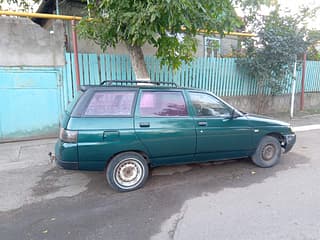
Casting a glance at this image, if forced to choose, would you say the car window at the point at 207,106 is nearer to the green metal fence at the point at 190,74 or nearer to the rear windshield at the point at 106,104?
the rear windshield at the point at 106,104

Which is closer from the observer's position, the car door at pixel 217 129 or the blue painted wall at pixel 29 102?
the car door at pixel 217 129

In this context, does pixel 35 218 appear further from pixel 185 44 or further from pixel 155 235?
pixel 185 44

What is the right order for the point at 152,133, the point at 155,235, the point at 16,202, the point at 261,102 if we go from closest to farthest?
the point at 155,235
the point at 16,202
the point at 152,133
the point at 261,102

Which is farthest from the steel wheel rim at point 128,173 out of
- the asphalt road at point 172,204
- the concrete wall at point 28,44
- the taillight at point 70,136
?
the concrete wall at point 28,44

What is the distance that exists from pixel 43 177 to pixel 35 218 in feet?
4.47

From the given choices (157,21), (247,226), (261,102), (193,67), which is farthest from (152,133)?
(261,102)

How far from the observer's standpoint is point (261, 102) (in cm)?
921

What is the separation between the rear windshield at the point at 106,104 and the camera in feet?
11.1

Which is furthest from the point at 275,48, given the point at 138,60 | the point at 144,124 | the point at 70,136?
the point at 70,136

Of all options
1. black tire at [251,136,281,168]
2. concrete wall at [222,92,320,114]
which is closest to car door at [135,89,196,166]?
black tire at [251,136,281,168]

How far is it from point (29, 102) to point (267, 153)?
19.4 ft

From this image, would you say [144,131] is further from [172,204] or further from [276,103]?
[276,103]

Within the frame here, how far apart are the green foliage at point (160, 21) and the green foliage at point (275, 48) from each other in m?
3.72

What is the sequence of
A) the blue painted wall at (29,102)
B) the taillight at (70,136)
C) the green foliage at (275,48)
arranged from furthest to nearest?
the green foliage at (275,48), the blue painted wall at (29,102), the taillight at (70,136)
